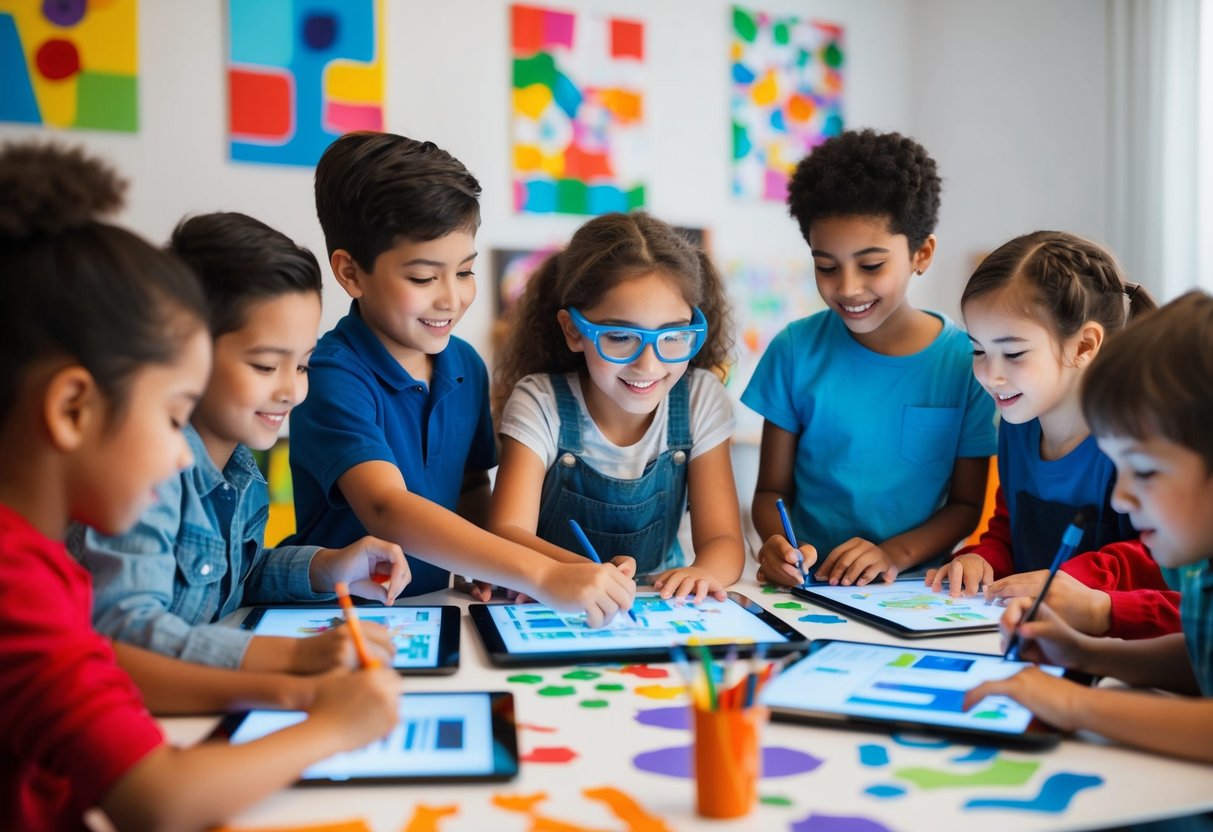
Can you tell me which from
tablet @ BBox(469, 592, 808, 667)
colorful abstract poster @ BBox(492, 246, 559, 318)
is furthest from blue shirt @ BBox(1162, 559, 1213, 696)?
colorful abstract poster @ BBox(492, 246, 559, 318)

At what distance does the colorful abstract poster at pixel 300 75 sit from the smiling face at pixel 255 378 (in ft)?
7.54

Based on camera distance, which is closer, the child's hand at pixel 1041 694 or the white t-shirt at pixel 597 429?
the child's hand at pixel 1041 694

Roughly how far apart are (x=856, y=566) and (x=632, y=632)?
48cm

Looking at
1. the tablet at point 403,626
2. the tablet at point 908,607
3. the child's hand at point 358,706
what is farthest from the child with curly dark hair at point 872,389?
the child's hand at point 358,706

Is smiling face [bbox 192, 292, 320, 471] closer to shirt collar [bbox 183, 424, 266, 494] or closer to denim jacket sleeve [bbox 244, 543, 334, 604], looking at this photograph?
shirt collar [bbox 183, 424, 266, 494]

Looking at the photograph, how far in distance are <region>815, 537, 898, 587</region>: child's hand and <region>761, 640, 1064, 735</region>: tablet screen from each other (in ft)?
1.26

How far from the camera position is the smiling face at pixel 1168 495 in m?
0.90

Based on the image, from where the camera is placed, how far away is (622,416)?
69.7 inches

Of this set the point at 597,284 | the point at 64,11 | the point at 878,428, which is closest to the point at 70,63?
the point at 64,11

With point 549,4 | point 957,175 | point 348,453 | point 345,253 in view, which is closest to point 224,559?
point 348,453

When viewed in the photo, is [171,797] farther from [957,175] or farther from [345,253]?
[957,175]

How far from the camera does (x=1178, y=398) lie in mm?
888

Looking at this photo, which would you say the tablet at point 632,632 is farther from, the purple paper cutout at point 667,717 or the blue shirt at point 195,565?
the blue shirt at point 195,565

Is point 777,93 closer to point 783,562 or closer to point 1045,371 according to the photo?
point 1045,371
